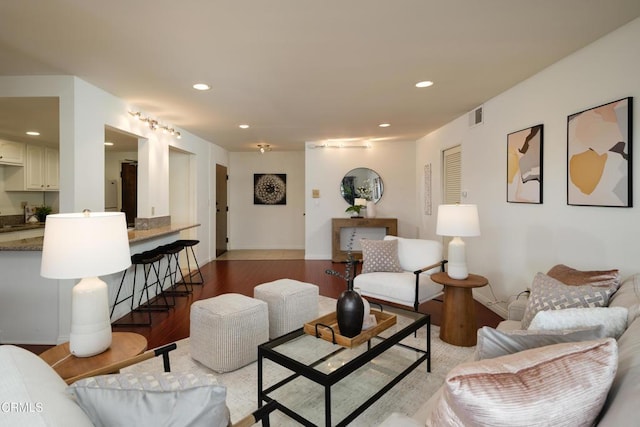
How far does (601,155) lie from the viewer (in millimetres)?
2240

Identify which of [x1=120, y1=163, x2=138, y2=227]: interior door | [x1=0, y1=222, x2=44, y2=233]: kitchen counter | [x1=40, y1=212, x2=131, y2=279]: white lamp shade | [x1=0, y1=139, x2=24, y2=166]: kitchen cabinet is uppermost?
[x1=0, y1=139, x2=24, y2=166]: kitchen cabinet

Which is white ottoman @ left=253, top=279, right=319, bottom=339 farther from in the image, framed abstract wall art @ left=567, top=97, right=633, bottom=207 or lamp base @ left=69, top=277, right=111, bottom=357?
framed abstract wall art @ left=567, top=97, right=633, bottom=207

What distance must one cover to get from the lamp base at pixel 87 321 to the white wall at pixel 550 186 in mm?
3104

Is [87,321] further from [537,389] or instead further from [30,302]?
[30,302]

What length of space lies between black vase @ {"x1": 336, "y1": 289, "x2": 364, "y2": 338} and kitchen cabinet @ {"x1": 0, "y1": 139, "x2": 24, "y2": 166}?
20.8ft

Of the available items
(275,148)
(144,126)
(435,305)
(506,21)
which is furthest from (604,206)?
(275,148)

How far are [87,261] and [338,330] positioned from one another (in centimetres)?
141

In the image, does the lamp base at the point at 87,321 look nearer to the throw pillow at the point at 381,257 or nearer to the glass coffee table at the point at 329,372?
the glass coffee table at the point at 329,372

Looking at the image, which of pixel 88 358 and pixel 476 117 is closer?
pixel 88 358

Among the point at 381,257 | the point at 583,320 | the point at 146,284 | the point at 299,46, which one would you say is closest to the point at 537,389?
the point at 583,320

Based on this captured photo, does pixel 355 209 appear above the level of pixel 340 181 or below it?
below

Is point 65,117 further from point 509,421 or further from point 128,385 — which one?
point 509,421

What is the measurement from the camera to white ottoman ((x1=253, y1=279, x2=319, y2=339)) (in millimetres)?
2816

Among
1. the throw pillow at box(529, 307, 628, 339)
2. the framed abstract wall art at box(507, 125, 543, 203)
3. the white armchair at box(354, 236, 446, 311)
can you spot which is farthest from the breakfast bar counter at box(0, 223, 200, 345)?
the framed abstract wall art at box(507, 125, 543, 203)
